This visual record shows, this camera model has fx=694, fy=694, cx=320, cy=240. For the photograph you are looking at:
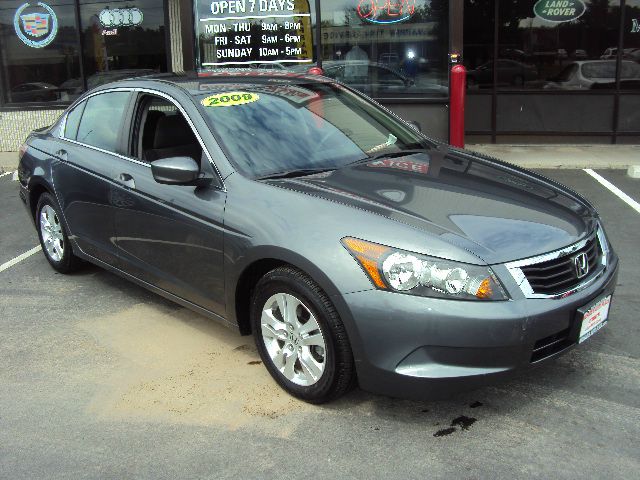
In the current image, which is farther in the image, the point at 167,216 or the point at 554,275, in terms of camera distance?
the point at 167,216

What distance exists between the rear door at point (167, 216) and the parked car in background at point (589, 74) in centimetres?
869

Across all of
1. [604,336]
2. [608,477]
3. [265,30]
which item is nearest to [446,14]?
[265,30]

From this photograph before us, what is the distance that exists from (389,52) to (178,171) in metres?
7.47

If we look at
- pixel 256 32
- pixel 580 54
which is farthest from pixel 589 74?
pixel 256 32

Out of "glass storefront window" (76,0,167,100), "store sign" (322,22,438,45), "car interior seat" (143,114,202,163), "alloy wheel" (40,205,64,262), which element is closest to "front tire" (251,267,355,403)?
"car interior seat" (143,114,202,163)

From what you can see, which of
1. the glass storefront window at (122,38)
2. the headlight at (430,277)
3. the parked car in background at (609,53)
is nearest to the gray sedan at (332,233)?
the headlight at (430,277)

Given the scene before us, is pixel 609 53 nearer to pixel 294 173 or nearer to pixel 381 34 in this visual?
pixel 381 34

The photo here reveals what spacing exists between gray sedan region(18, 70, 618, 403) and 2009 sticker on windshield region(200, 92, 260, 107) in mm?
12

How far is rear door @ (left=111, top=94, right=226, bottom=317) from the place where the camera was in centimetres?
379

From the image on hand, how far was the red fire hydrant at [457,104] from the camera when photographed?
917 centimetres

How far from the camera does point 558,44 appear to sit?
37.1 feet

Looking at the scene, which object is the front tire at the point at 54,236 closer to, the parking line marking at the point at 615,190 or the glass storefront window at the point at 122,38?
the parking line marking at the point at 615,190

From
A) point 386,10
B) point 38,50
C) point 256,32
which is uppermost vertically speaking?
point 386,10

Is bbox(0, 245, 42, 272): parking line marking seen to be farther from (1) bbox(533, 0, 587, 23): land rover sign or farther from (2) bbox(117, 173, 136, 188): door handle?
(1) bbox(533, 0, 587, 23): land rover sign
